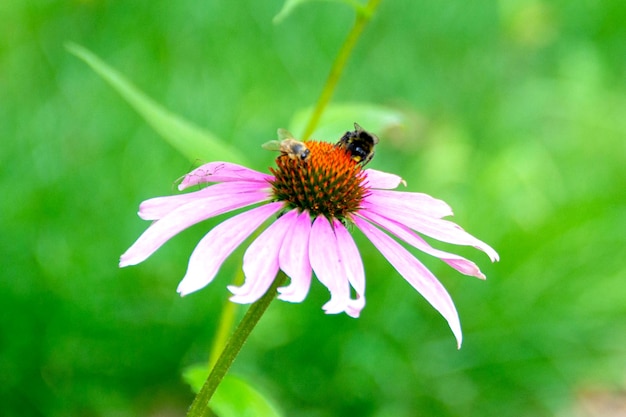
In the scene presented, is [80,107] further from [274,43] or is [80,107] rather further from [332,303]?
[332,303]

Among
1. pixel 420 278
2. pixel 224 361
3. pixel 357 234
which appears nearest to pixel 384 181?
pixel 420 278

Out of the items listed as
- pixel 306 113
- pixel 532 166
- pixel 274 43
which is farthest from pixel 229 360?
pixel 274 43

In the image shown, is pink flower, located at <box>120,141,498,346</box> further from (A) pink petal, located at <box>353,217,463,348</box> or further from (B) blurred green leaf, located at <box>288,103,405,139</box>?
(B) blurred green leaf, located at <box>288,103,405,139</box>

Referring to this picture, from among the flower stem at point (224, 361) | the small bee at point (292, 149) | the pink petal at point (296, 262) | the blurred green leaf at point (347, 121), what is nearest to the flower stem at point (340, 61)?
the blurred green leaf at point (347, 121)

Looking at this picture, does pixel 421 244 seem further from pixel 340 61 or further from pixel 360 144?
pixel 340 61

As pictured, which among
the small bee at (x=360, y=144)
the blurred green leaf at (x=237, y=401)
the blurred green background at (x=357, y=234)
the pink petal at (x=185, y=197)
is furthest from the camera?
the blurred green background at (x=357, y=234)

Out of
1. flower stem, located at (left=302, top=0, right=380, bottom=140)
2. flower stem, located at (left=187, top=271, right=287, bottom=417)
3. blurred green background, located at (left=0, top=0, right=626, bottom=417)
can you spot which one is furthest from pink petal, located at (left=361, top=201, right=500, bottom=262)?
blurred green background, located at (left=0, top=0, right=626, bottom=417)

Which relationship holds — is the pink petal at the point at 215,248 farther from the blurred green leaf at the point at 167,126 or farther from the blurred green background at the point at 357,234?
the blurred green background at the point at 357,234
